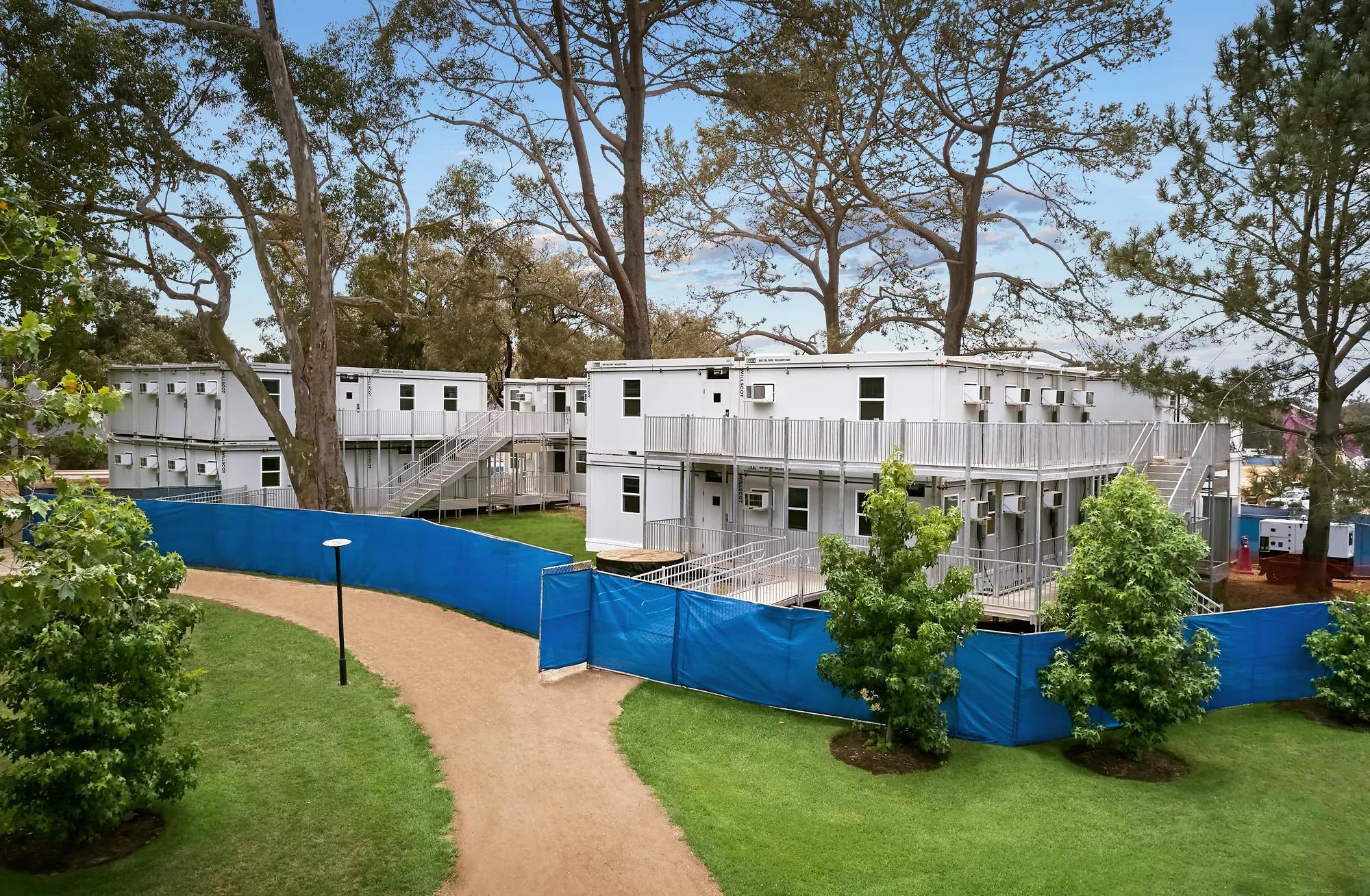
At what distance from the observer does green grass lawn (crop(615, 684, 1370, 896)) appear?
396 inches

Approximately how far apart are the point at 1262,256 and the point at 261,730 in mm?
22389

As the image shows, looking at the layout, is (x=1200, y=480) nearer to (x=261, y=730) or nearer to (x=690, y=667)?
(x=690, y=667)

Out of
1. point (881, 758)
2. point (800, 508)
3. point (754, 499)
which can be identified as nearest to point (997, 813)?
point (881, 758)

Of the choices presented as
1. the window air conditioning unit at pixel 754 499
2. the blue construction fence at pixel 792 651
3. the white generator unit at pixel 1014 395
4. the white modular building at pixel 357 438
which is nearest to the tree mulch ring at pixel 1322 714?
the blue construction fence at pixel 792 651

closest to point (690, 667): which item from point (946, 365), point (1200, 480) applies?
point (946, 365)

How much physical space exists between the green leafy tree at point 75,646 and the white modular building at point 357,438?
22.1 meters

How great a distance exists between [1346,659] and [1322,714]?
3.81 ft

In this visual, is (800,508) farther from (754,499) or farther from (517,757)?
(517,757)

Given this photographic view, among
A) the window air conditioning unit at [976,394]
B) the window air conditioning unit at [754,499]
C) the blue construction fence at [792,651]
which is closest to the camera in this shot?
the blue construction fence at [792,651]

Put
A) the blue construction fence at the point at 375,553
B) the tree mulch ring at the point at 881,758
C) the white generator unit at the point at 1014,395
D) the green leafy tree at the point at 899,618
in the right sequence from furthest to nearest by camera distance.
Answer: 1. the white generator unit at the point at 1014,395
2. the blue construction fence at the point at 375,553
3. the tree mulch ring at the point at 881,758
4. the green leafy tree at the point at 899,618

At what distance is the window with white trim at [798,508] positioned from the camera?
23.7 m

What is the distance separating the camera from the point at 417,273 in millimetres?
47875

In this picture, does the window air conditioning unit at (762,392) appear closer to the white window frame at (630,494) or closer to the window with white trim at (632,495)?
the white window frame at (630,494)

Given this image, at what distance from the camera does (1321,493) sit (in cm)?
2044
